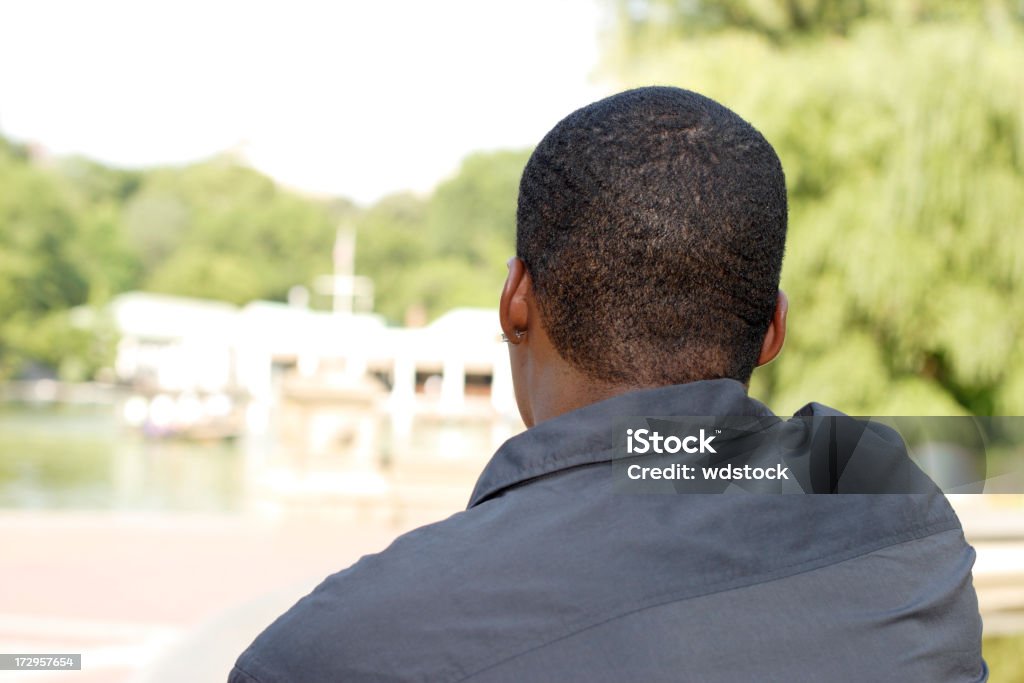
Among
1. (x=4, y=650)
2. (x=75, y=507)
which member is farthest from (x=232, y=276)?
(x=4, y=650)

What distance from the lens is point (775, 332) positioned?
A: 1.00m

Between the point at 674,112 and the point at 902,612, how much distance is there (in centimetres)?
45

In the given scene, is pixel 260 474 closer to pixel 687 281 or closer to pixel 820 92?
pixel 820 92

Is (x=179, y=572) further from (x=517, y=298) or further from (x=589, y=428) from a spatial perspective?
(x=589, y=428)

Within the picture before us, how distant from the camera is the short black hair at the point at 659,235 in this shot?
0.89m

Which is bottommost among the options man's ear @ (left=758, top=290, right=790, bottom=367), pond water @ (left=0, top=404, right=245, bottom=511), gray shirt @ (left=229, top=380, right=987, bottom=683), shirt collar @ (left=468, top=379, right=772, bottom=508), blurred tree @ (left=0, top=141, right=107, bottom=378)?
pond water @ (left=0, top=404, right=245, bottom=511)

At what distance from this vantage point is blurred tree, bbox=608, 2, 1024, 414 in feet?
30.6

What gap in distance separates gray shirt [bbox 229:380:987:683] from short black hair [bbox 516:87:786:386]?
132 mm

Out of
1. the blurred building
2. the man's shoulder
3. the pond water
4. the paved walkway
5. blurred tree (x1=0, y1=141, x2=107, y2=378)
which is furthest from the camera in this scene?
blurred tree (x1=0, y1=141, x2=107, y2=378)

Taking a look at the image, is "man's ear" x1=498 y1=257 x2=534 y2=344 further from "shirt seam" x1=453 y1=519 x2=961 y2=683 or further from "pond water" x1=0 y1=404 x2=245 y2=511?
"pond water" x1=0 y1=404 x2=245 y2=511

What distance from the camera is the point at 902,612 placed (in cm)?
79

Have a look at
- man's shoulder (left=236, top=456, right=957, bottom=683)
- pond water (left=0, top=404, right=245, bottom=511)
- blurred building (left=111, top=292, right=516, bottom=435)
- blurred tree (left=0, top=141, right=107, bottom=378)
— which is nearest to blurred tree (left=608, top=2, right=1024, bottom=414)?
man's shoulder (left=236, top=456, right=957, bottom=683)

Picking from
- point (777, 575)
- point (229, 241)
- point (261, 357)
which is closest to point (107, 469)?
point (261, 357)

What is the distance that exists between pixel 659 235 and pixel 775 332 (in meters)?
0.19
